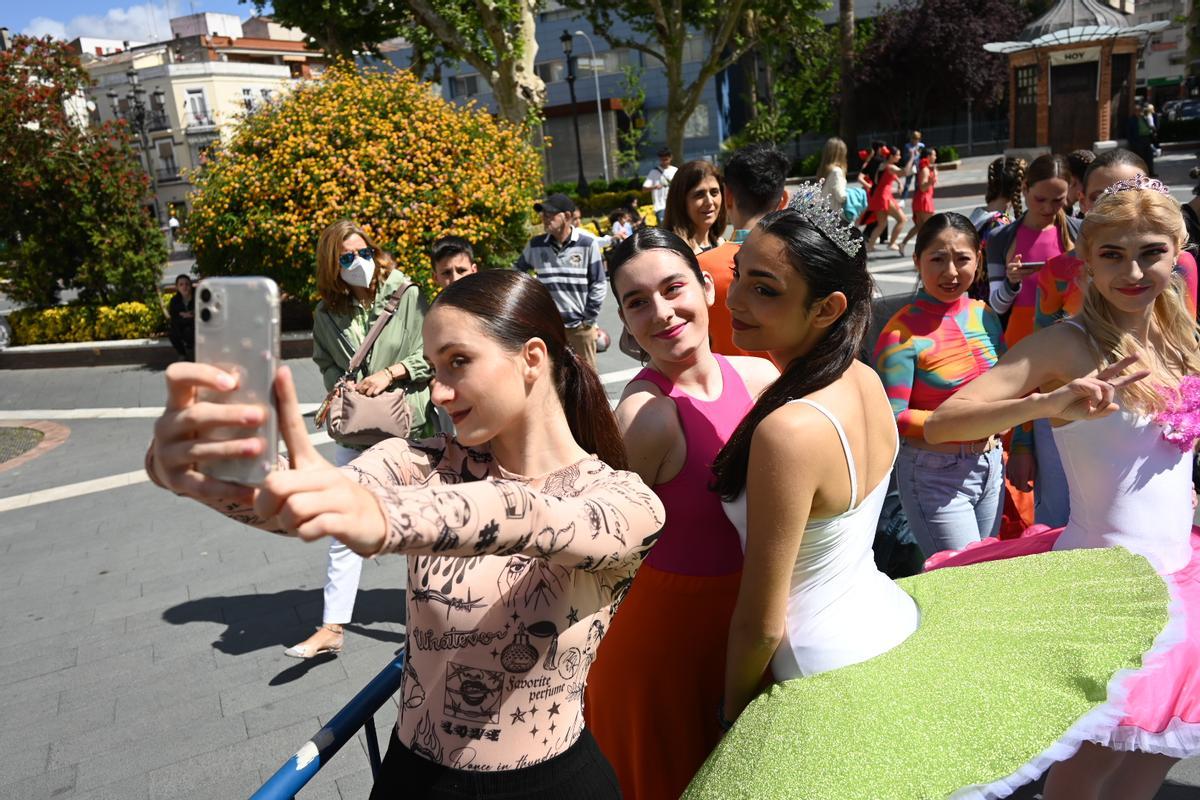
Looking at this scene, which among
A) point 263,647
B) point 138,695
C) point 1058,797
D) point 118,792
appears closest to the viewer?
point 1058,797

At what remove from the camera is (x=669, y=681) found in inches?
89.5

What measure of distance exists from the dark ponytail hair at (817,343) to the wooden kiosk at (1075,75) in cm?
2716

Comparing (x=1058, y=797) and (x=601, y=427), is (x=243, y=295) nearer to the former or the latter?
(x=601, y=427)

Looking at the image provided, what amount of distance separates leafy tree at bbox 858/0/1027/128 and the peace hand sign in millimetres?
38407

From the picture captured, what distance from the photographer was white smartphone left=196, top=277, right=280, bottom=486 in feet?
3.59

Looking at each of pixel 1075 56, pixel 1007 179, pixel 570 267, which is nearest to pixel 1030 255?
pixel 1007 179

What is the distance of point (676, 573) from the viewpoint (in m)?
2.31

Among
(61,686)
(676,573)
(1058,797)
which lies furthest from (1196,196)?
(61,686)

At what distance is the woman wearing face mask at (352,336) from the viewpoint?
14.4 feet

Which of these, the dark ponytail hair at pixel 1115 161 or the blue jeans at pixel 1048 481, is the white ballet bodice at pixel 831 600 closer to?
the blue jeans at pixel 1048 481

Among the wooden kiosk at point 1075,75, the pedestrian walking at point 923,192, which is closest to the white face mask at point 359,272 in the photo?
the pedestrian walking at point 923,192

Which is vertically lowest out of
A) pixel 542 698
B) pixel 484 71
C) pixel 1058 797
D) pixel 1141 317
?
pixel 1058 797

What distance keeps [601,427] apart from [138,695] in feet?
12.1

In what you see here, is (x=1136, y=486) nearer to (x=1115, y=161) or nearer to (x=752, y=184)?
(x=752, y=184)
